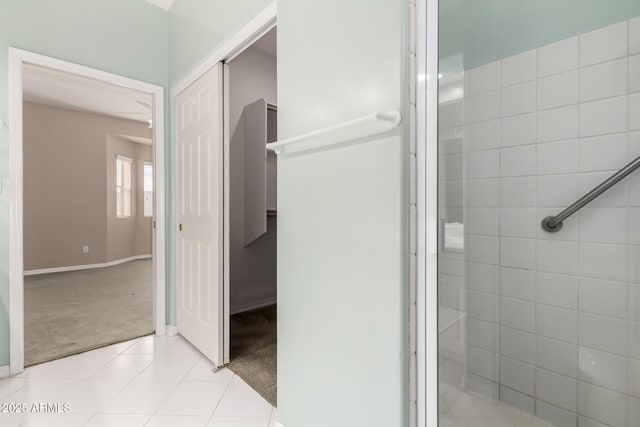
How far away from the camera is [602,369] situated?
1.07 m

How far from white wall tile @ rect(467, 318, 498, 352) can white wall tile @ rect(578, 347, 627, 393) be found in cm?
34

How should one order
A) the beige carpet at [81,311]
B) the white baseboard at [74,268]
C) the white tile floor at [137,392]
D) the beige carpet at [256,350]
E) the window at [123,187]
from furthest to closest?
1. the window at [123,187]
2. the white baseboard at [74,268]
3. the beige carpet at [81,311]
4. the beige carpet at [256,350]
5. the white tile floor at [137,392]

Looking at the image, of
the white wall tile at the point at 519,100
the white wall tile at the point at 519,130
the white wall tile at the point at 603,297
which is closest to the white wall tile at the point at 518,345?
the white wall tile at the point at 603,297

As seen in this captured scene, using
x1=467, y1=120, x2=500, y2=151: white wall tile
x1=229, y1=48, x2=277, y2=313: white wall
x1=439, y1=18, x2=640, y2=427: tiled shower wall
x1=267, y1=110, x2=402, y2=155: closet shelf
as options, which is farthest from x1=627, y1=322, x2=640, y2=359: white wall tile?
x1=229, y1=48, x2=277, y2=313: white wall

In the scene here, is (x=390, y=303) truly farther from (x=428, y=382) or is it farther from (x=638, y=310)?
(x=638, y=310)

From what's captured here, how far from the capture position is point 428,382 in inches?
37.9

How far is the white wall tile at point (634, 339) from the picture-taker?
3.34 ft

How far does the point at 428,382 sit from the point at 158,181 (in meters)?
2.38

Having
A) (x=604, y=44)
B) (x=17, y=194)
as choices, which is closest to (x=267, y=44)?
(x=17, y=194)

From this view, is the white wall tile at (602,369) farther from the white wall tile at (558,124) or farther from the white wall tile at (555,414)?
the white wall tile at (558,124)

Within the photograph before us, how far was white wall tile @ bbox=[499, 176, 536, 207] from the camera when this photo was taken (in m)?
1.07

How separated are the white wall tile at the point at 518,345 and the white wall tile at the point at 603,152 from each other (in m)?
0.62

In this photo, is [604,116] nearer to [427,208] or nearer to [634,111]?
[634,111]

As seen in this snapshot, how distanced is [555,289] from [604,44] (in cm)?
85
